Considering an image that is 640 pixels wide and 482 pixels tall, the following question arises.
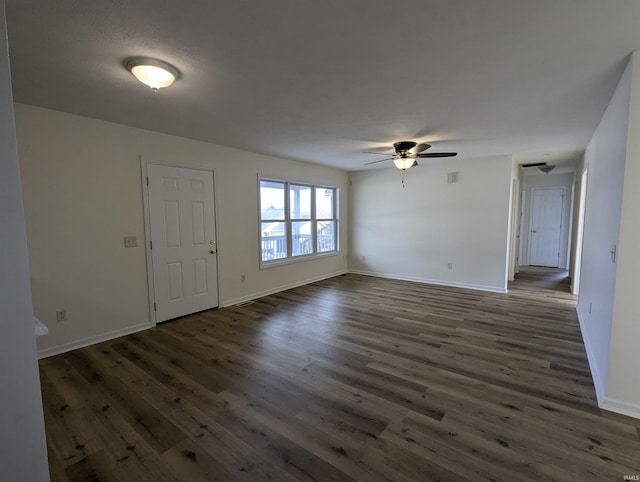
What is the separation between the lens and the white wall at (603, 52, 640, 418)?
1.98 meters

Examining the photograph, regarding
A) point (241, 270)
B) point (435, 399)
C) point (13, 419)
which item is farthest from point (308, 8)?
point (241, 270)

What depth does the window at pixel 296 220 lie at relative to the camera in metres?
5.38

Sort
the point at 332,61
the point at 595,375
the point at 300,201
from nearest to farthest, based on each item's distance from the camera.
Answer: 1. the point at 332,61
2. the point at 595,375
3. the point at 300,201

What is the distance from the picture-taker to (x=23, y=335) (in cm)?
104

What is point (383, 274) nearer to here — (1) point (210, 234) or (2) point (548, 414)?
(1) point (210, 234)

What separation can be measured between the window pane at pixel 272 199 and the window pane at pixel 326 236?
128 centimetres

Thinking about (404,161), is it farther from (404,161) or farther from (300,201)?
(300,201)

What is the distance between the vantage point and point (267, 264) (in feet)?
17.4

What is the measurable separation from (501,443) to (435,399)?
1.65ft

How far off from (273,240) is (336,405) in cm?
367

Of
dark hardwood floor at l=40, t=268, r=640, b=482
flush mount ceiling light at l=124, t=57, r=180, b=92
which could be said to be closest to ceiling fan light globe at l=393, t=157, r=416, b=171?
dark hardwood floor at l=40, t=268, r=640, b=482

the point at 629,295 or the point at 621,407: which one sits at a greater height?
the point at 629,295

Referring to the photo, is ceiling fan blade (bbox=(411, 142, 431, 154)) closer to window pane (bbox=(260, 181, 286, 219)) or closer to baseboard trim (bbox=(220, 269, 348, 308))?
window pane (bbox=(260, 181, 286, 219))

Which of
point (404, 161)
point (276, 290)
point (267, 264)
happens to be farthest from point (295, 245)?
point (404, 161)
